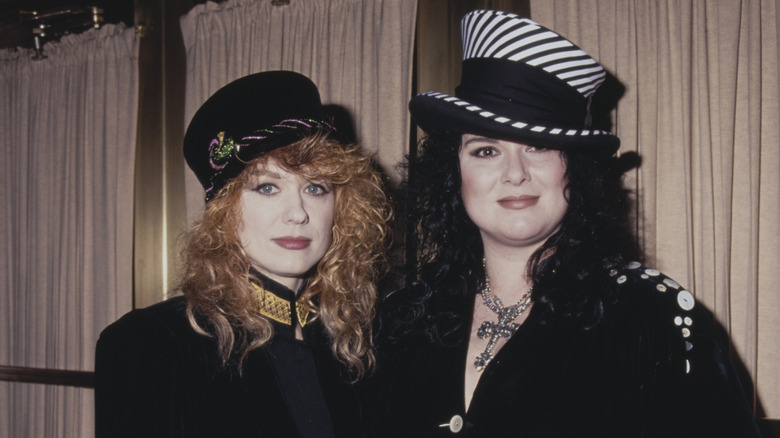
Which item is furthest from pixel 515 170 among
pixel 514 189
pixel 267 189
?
pixel 267 189

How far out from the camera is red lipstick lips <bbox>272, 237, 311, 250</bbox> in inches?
57.9

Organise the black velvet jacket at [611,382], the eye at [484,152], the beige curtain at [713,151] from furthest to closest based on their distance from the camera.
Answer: the beige curtain at [713,151] → the eye at [484,152] → the black velvet jacket at [611,382]

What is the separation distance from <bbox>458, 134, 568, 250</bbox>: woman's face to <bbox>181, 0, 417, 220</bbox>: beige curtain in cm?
94

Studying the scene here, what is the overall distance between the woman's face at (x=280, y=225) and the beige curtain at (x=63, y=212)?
1.80m

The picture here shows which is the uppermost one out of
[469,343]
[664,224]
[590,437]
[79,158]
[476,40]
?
[476,40]

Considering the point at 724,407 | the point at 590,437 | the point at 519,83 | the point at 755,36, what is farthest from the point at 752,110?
the point at 590,437

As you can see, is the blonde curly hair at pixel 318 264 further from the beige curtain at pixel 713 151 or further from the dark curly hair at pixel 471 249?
the beige curtain at pixel 713 151

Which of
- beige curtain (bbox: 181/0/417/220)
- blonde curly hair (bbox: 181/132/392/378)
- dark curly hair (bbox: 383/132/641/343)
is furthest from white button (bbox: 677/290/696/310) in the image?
beige curtain (bbox: 181/0/417/220)

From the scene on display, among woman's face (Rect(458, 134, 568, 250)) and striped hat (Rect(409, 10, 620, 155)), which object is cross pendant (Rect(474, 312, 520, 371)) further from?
striped hat (Rect(409, 10, 620, 155))

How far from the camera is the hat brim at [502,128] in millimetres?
1382

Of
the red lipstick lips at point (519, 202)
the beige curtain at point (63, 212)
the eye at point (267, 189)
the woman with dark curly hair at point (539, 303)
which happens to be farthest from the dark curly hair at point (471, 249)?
the beige curtain at point (63, 212)

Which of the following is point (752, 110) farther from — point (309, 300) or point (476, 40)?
point (309, 300)

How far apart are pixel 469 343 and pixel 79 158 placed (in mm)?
2560

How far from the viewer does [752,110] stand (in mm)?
1898
